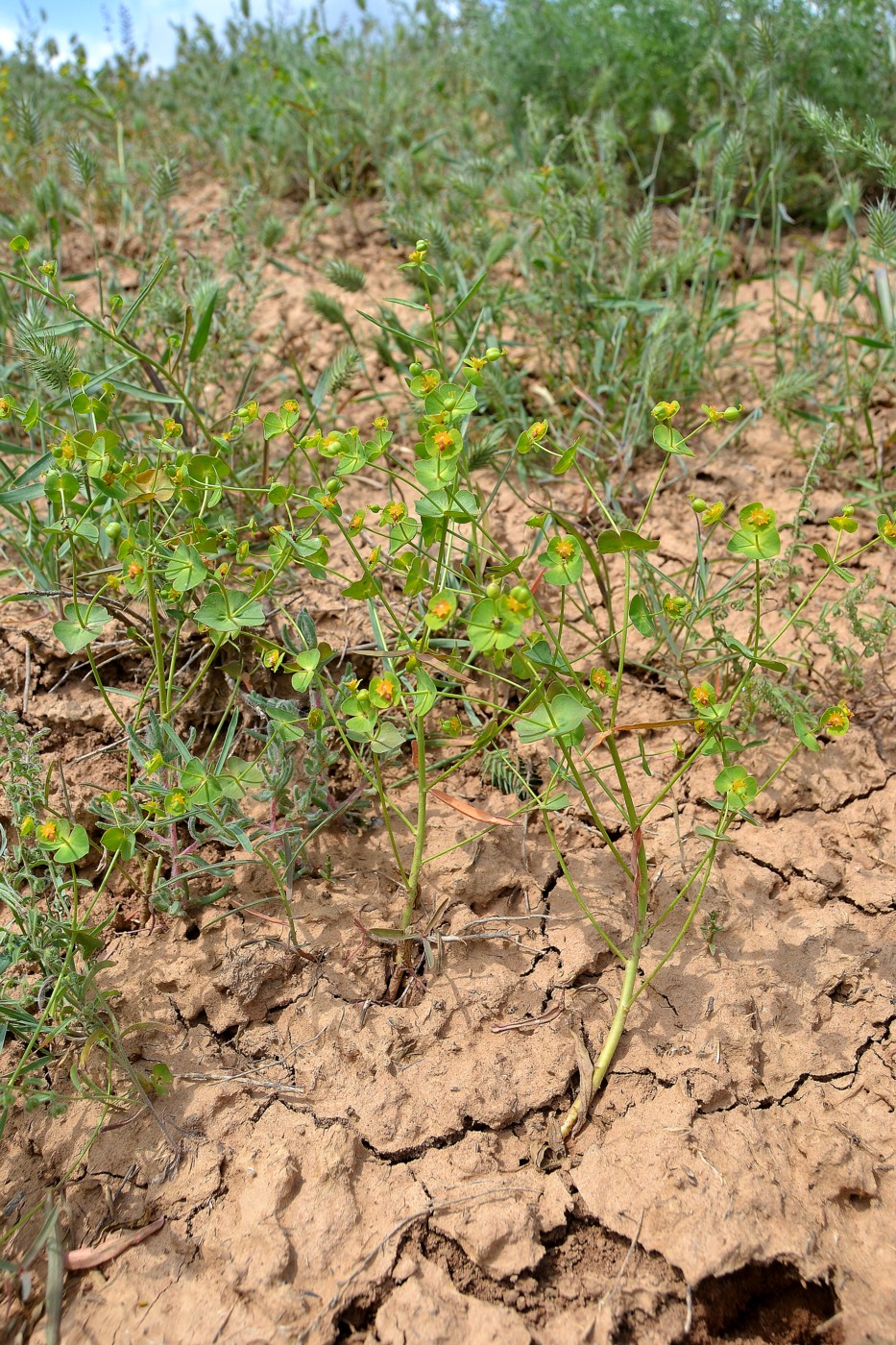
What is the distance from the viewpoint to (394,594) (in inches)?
88.8

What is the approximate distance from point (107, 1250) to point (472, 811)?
0.90 metres

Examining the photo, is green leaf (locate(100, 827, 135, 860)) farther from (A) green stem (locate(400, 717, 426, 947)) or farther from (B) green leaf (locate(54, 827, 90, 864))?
(A) green stem (locate(400, 717, 426, 947))

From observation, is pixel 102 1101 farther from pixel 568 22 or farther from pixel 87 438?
pixel 568 22

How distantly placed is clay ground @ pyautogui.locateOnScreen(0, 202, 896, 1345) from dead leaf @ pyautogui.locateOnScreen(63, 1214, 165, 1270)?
1 cm

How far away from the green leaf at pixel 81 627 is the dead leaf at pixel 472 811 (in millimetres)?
706

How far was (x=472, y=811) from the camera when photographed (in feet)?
5.87

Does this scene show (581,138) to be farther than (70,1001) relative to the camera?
Yes

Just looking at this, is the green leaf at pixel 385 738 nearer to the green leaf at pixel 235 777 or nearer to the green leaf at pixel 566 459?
the green leaf at pixel 235 777

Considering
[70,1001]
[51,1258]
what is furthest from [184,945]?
[51,1258]

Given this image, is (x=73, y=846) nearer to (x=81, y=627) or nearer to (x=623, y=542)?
(x=81, y=627)

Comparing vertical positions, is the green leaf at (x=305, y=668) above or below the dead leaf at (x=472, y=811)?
above

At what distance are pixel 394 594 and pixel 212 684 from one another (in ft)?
1.59

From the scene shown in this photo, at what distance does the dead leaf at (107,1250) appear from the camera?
4.40 ft

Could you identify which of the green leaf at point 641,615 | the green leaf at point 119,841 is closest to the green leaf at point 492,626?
the green leaf at point 641,615
